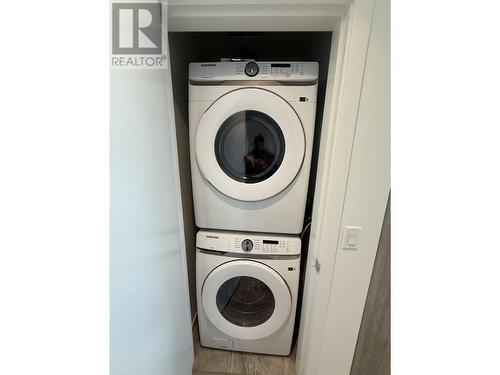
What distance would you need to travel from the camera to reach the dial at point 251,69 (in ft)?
3.57

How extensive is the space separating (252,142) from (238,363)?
1374 millimetres

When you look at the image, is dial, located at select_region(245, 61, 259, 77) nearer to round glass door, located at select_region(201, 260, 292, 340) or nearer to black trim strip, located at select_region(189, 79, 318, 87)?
black trim strip, located at select_region(189, 79, 318, 87)

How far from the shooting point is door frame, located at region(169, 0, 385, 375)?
31.0 inches

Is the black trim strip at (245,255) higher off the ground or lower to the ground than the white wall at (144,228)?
lower

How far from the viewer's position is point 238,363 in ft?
4.90

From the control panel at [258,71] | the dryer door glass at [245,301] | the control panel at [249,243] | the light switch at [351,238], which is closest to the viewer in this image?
the light switch at [351,238]

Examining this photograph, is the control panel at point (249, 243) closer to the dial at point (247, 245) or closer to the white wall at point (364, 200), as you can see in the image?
the dial at point (247, 245)

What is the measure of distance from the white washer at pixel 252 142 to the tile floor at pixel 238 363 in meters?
0.89

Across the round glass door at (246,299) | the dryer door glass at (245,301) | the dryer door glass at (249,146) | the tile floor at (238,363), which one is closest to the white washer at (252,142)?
the dryer door glass at (249,146)

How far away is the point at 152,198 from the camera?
2.54 feet

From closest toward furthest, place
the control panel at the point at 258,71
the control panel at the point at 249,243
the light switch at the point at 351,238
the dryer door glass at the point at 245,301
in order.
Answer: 1. the light switch at the point at 351,238
2. the control panel at the point at 258,71
3. the control panel at the point at 249,243
4. the dryer door glass at the point at 245,301
